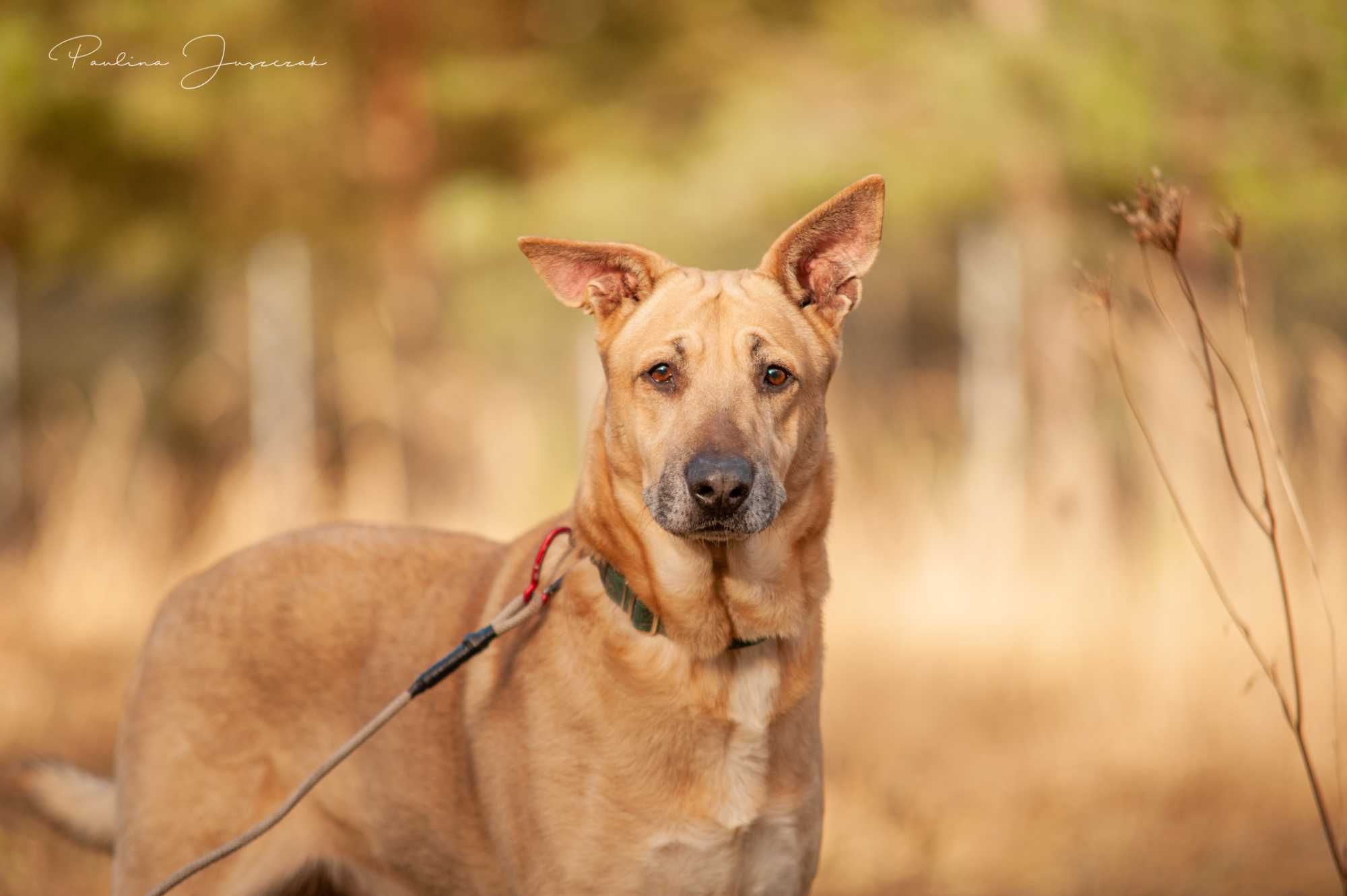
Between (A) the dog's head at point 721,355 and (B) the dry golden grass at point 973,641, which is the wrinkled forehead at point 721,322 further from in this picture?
(B) the dry golden grass at point 973,641

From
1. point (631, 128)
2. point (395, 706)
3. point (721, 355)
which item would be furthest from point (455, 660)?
point (631, 128)

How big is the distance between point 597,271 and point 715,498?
79cm

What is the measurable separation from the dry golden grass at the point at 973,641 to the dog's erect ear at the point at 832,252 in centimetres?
180

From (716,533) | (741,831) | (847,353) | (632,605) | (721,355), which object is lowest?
(741,831)

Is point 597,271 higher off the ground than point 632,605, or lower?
higher

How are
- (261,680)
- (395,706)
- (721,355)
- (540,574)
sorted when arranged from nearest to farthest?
(395,706), (721,355), (540,574), (261,680)

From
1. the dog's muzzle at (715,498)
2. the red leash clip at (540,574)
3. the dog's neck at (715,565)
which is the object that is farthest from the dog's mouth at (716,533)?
the red leash clip at (540,574)

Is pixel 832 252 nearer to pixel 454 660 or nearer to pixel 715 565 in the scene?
pixel 715 565

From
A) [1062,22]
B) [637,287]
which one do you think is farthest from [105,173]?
[637,287]

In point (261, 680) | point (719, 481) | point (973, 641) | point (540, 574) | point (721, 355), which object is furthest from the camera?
point (973, 641)

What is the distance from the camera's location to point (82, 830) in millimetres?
3242

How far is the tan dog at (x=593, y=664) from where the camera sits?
8.34 feet

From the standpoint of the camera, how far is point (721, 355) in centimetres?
272

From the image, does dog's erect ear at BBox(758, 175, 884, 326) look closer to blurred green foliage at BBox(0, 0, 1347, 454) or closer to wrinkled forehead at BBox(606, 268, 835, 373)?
wrinkled forehead at BBox(606, 268, 835, 373)
